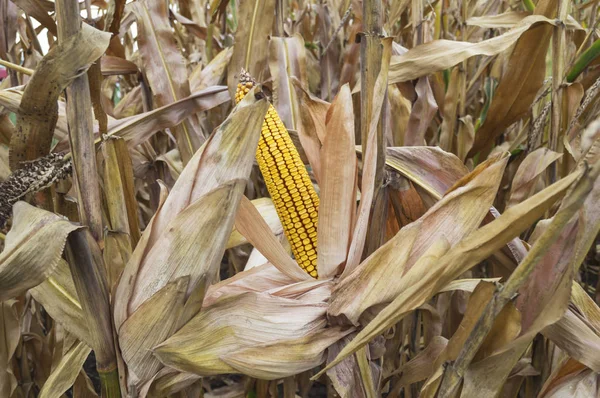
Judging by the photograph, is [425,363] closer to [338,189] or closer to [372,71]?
[338,189]

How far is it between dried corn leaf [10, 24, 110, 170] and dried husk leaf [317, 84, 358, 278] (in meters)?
0.35

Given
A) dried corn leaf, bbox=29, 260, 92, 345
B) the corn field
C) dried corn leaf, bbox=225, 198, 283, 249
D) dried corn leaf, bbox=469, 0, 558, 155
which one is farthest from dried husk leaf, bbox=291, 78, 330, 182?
dried corn leaf, bbox=469, 0, 558, 155

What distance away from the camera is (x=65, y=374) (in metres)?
0.96

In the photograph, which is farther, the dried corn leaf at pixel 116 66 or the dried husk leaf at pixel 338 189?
the dried corn leaf at pixel 116 66

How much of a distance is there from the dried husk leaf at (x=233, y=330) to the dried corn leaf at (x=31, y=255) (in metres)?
0.17

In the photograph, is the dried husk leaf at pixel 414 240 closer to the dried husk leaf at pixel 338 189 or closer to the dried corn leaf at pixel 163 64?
the dried husk leaf at pixel 338 189

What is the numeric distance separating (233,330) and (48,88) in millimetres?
389

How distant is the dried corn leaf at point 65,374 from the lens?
37.5 inches

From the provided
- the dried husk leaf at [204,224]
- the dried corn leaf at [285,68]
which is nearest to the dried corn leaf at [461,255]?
the dried husk leaf at [204,224]

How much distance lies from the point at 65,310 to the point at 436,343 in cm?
65

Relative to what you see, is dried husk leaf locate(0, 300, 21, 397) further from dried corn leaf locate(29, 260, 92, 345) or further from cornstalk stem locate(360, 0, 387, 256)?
cornstalk stem locate(360, 0, 387, 256)

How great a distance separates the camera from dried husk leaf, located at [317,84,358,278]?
2.80 feet

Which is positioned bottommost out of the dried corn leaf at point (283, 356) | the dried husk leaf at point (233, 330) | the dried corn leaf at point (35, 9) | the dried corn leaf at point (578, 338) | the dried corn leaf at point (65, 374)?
the dried corn leaf at point (65, 374)

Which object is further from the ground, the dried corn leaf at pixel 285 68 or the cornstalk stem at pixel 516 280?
the dried corn leaf at pixel 285 68
